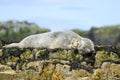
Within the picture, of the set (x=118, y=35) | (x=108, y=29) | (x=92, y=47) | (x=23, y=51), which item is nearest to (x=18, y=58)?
(x=23, y=51)

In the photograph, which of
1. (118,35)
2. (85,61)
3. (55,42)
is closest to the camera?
(85,61)

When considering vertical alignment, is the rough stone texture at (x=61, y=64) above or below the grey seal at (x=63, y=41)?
below

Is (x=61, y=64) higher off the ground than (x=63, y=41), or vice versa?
(x=63, y=41)

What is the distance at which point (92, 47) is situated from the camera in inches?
787

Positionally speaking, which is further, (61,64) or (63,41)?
(63,41)

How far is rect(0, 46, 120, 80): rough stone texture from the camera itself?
58.0 ft

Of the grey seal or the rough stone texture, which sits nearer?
the rough stone texture

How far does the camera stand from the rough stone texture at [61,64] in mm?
17666

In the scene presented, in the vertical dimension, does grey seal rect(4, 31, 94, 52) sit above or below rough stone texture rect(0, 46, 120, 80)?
above

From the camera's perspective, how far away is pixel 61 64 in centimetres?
1906

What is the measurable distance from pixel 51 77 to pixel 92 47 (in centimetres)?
214

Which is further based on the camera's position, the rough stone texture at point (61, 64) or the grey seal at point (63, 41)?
the grey seal at point (63, 41)

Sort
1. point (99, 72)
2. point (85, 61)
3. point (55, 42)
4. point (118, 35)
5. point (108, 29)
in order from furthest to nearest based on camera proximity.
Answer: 1. point (108, 29)
2. point (118, 35)
3. point (55, 42)
4. point (85, 61)
5. point (99, 72)

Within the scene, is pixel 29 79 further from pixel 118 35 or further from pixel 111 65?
pixel 118 35
